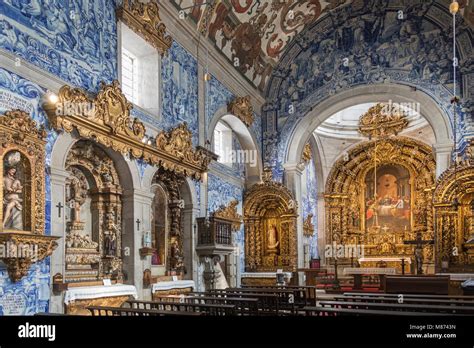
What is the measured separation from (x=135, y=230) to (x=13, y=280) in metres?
3.52

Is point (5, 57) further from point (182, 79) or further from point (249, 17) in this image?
point (249, 17)

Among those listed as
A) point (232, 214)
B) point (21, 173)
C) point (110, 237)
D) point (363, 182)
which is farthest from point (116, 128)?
point (363, 182)

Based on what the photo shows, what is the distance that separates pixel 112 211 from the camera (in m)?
10.3

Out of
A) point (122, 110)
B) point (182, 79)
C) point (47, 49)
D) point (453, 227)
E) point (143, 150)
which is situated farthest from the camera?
point (453, 227)

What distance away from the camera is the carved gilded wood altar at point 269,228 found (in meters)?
17.7

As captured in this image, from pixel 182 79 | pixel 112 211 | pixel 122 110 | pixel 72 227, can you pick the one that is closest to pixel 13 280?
pixel 72 227

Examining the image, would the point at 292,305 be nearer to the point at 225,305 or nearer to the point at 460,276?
the point at 225,305

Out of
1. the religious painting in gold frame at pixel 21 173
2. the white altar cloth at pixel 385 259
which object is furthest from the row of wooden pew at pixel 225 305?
the white altar cloth at pixel 385 259

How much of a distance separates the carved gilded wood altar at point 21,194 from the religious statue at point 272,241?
428 inches

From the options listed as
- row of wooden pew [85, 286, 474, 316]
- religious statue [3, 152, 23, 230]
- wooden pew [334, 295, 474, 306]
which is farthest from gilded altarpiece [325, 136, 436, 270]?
religious statue [3, 152, 23, 230]

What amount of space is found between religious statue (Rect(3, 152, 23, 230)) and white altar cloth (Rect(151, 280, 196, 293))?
4.25 meters

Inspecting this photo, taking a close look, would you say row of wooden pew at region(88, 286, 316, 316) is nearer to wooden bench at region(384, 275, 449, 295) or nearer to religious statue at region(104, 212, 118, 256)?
religious statue at region(104, 212, 118, 256)

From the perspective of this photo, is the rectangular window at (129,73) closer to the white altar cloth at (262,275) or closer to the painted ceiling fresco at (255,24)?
the painted ceiling fresco at (255,24)

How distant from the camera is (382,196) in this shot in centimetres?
2456
